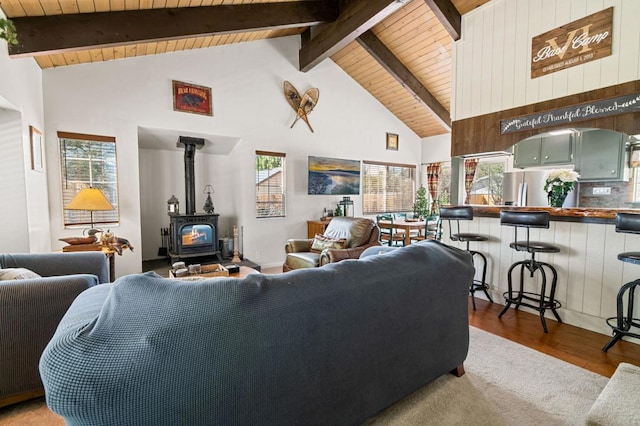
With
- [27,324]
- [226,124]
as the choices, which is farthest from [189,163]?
[27,324]

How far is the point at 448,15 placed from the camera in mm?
3646

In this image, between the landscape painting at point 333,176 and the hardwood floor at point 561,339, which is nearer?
the hardwood floor at point 561,339

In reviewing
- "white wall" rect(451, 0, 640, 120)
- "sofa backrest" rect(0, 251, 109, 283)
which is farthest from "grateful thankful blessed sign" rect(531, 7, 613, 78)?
"sofa backrest" rect(0, 251, 109, 283)

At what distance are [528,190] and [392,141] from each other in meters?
3.20

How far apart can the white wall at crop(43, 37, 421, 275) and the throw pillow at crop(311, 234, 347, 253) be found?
163cm

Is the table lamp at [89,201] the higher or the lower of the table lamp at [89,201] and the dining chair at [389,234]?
the higher

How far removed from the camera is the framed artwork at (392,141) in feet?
23.3

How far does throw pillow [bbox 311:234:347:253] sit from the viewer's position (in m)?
3.64

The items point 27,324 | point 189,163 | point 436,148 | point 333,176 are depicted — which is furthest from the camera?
point 436,148

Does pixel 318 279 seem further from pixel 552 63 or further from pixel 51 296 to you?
pixel 552 63

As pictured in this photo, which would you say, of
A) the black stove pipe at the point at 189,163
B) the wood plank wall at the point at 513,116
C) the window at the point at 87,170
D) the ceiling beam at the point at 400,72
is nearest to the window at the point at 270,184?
the black stove pipe at the point at 189,163

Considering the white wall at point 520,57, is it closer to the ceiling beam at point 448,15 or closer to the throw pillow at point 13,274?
the ceiling beam at point 448,15

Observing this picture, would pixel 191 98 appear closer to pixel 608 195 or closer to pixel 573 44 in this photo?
pixel 573 44

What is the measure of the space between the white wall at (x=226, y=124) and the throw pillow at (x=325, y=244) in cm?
163
